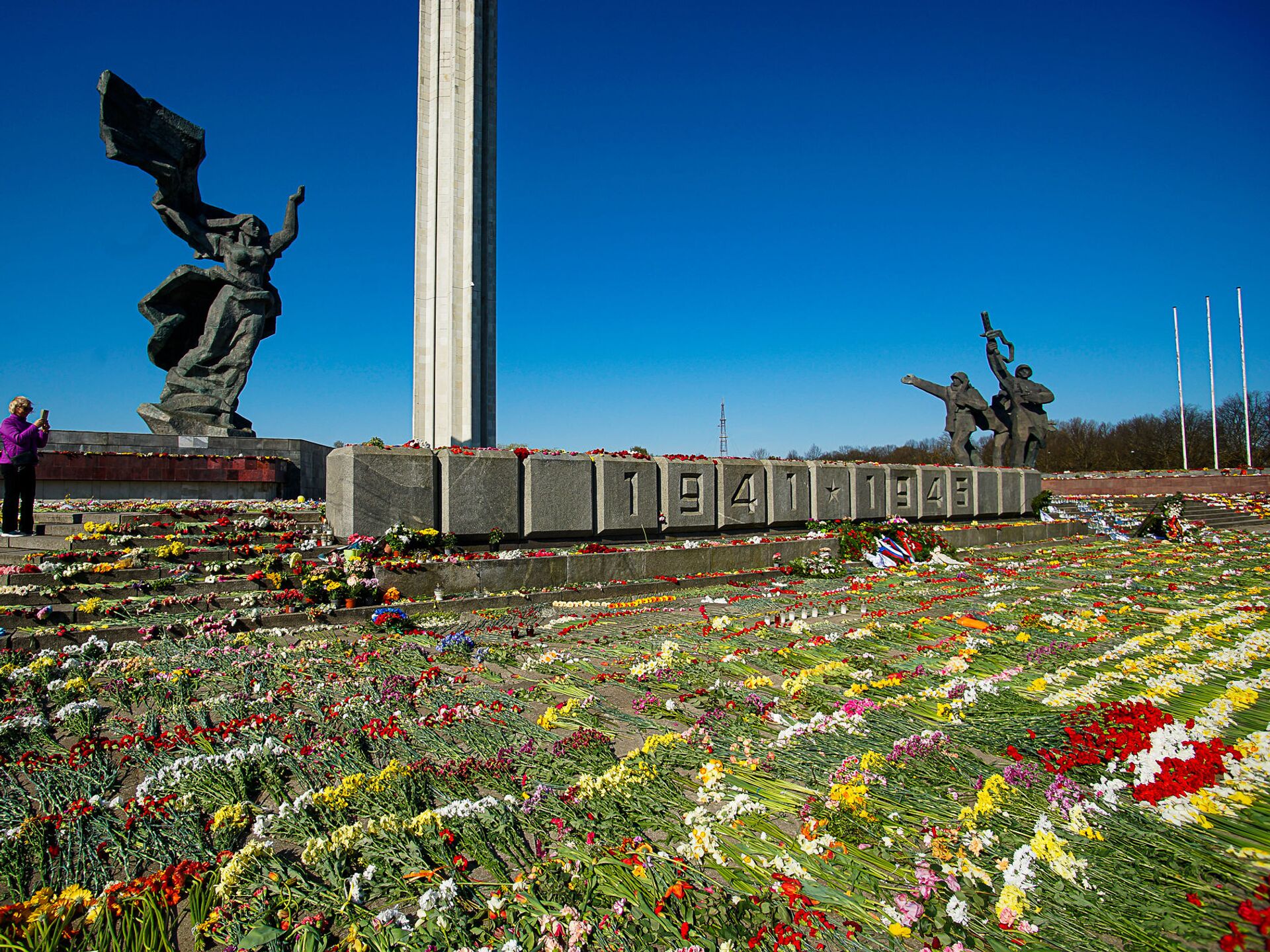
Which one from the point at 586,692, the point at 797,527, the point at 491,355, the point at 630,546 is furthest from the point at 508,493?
the point at 491,355

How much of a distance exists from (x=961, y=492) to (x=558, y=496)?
9146mm

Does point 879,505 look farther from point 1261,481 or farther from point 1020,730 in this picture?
point 1261,481

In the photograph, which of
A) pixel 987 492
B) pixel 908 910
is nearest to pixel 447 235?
pixel 987 492

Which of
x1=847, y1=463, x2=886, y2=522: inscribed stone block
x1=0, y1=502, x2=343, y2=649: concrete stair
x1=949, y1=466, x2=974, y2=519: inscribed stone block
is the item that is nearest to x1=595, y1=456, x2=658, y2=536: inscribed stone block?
x1=0, y1=502, x2=343, y2=649: concrete stair

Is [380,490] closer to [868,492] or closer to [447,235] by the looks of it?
[868,492]

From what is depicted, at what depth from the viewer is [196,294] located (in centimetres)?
1379

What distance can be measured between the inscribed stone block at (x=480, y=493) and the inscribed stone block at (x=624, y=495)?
104 centimetres

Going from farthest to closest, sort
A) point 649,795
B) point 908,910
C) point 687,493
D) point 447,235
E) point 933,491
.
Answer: point 447,235, point 933,491, point 687,493, point 649,795, point 908,910

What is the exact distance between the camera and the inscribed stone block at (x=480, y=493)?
684 centimetres

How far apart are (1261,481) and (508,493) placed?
23.5 meters

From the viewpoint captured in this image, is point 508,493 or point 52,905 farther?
point 508,493

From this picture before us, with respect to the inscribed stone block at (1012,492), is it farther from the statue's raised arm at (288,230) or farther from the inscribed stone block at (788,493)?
the statue's raised arm at (288,230)

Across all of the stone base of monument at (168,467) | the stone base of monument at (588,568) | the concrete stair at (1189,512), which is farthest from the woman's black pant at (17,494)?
the concrete stair at (1189,512)

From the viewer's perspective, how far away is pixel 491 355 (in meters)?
16.3
